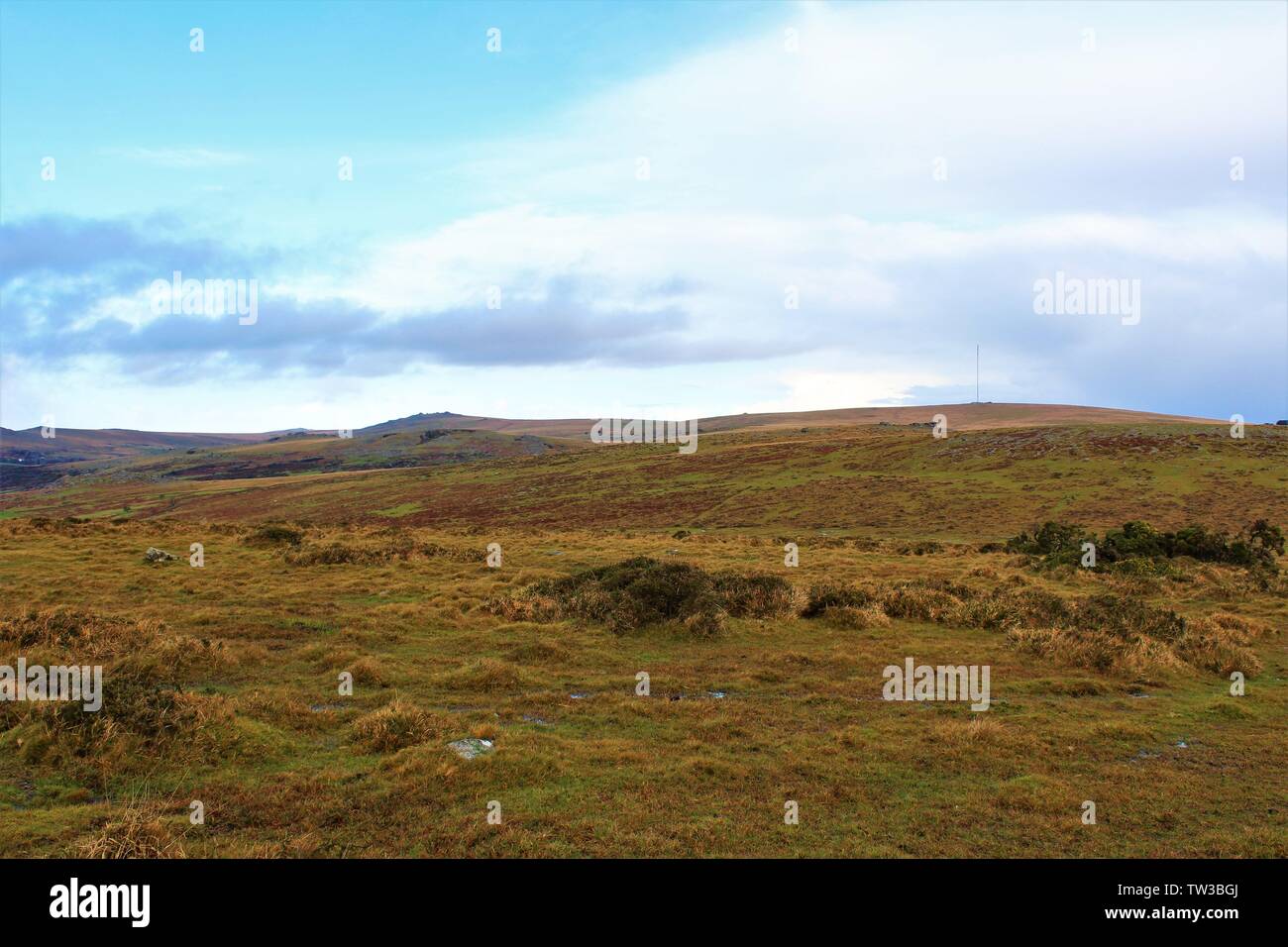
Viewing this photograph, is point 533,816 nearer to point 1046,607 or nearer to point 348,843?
point 348,843

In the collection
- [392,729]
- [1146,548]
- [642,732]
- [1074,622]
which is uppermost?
[392,729]

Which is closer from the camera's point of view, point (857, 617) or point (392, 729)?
point (392, 729)

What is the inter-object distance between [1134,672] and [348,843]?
14820mm

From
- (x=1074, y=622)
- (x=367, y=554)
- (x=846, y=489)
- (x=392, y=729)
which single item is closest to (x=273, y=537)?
(x=367, y=554)

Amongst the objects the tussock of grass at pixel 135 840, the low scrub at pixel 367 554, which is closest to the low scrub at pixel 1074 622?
the tussock of grass at pixel 135 840

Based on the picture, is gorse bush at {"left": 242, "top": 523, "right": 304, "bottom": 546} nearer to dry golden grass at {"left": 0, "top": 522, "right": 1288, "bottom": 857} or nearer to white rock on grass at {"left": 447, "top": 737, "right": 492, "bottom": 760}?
dry golden grass at {"left": 0, "top": 522, "right": 1288, "bottom": 857}

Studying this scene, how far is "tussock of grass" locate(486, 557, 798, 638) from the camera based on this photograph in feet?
61.3

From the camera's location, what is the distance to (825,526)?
54531 millimetres

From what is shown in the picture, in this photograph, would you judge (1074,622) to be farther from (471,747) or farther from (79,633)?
(79,633)

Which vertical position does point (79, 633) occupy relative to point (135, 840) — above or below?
above

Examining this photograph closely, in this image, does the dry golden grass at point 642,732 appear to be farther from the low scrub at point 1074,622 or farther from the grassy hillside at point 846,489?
the grassy hillside at point 846,489

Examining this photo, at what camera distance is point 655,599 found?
19.5m

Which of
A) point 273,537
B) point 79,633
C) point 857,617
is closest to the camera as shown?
point 79,633

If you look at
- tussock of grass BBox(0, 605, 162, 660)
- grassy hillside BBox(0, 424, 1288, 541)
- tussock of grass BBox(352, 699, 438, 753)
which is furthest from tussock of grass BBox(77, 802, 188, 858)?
grassy hillside BBox(0, 424, 1288, 541)
